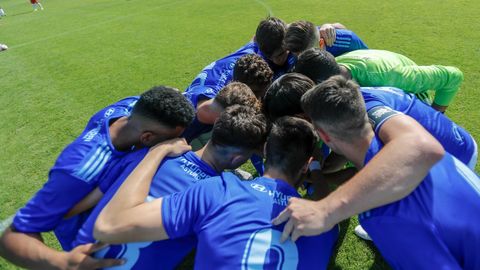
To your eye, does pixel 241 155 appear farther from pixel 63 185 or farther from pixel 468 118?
pixel 468 118

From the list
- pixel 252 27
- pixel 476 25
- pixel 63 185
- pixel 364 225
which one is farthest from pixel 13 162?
pixel 476 25

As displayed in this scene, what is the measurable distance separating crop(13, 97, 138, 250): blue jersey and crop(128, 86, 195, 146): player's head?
0.76 feet

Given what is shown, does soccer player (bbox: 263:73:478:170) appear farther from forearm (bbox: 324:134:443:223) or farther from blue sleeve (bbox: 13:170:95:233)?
blue sleeve (bbox: 13:170:95:233)

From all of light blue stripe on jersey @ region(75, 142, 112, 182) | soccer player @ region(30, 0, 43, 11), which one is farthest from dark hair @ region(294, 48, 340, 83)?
soccer player @ region(30, 0, 43, 11)

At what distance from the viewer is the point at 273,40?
4.06 metres

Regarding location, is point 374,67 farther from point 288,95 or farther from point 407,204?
point 407,204

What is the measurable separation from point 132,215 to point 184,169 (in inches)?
20.2

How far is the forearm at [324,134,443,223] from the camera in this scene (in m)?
1.72

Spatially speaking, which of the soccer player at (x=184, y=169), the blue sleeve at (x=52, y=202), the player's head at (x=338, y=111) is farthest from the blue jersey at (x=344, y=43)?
the blue sleeve at (x=52, y=202)

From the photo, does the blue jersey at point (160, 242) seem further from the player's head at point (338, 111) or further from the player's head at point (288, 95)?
the player's head at point (338, 111)

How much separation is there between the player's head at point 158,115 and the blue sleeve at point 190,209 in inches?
30.2

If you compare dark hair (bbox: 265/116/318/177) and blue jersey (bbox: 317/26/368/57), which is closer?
dark hair (bbox: 265/116/318/177)

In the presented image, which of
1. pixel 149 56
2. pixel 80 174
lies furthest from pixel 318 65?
pixel 149 56

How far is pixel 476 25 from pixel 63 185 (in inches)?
361
